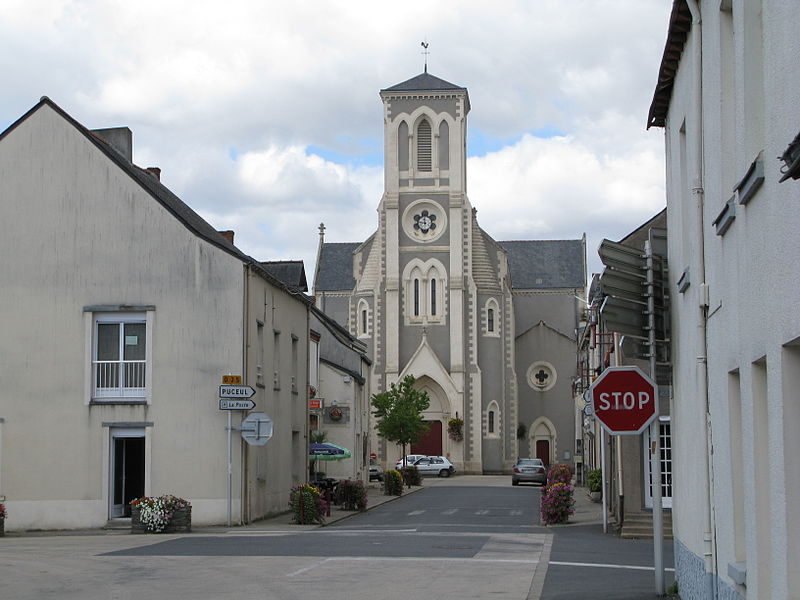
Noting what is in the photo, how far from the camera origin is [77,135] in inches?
1092

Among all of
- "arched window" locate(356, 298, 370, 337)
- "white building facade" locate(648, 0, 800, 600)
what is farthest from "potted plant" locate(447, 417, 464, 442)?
"white building facade" locate(648, 0, 800, 600)

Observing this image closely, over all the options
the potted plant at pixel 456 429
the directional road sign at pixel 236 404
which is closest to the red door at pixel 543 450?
the potted plant at pixel 456 429

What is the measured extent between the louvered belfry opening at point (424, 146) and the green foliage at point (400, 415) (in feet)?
55.5

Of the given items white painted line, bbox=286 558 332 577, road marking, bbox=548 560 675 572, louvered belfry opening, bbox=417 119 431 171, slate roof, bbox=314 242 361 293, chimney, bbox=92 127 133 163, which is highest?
louvered belfry opening, bbox=417 119 431 171

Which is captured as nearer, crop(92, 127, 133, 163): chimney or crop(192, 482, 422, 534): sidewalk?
crop(192, 482, 422, 534): sidewalk

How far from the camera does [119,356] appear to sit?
2769cm

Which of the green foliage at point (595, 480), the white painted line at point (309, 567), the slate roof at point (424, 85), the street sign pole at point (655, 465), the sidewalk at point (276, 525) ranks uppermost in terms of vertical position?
the slate roof at point (424, 85)

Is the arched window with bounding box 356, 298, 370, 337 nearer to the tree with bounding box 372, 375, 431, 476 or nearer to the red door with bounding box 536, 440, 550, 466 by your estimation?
the tree with bounding box 372, 375, 431, 476

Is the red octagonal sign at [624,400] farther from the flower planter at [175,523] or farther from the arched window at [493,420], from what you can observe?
the arched window at [493,420]

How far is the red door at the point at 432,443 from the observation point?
73.4 meters

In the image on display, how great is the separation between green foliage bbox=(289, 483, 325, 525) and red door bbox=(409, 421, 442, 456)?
149ft

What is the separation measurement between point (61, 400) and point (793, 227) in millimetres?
24005

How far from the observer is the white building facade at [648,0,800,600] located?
604cm

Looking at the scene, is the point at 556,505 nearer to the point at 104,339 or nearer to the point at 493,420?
the point at 104,339
